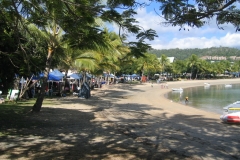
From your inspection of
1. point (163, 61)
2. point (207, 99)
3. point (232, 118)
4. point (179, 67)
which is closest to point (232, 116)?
point (232, 118)

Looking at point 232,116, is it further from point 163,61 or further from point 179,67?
point 179,67

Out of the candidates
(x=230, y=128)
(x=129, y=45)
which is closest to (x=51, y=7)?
(x=129, y=45)

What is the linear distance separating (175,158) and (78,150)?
6.15ft

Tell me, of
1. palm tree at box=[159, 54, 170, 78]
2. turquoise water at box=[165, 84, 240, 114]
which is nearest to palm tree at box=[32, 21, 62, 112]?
turquoise water at box=[165, 84, 240, 114]

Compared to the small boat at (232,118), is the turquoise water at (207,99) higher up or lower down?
lower down

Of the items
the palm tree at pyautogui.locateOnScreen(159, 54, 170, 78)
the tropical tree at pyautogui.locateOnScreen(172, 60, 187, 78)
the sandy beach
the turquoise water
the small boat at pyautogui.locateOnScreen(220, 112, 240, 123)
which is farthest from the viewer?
the tropical tree at pyautogui.locateOnScreen(172, 60, 187, 78)

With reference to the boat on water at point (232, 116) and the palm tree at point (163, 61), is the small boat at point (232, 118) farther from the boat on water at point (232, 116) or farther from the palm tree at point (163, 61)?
the palm tree at point (163, 61)

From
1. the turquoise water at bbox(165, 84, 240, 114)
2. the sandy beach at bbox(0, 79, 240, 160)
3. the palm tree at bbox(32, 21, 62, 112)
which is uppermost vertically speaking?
the palm tree at bbox(32, 21, 62, 112)

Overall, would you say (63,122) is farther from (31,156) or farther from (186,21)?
(186,21)

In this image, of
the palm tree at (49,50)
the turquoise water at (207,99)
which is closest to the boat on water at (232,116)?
the palm tree at (49,50)

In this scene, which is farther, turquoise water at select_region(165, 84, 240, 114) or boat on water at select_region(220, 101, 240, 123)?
turquoise water at select_region(165, 84, 240, 114)

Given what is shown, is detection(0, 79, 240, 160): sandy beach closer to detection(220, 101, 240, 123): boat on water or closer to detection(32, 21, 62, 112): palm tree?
detection(220, 101, 240, 123): boat on water

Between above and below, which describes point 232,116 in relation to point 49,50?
below

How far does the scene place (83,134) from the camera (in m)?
7.43
